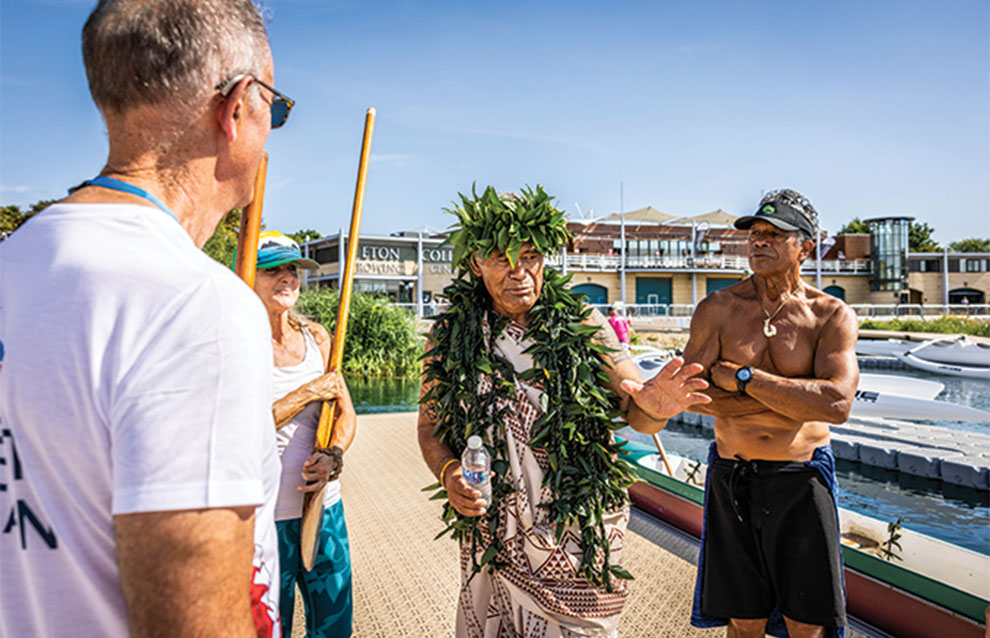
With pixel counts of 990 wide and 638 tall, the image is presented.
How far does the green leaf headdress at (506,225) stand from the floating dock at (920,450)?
23.4 feet

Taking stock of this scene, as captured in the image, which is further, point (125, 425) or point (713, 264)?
point (713, 264)

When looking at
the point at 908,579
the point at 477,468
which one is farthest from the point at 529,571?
the point at 908,579

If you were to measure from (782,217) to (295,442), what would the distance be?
232 centimetres

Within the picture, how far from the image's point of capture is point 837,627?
2.31m

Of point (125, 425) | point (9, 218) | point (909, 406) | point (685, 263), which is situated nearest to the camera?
point (125, 425)

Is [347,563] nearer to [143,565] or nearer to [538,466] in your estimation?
[538,466]

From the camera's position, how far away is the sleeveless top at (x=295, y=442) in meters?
2.34

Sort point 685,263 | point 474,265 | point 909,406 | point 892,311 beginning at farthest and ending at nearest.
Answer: point 685,263 → point 892,311 → point 909,406 → point 474,265

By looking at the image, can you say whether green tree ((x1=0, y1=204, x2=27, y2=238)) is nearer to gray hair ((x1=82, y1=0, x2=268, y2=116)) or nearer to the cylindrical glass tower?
gray hair ((x1=82, y1=0, x2=268, y2=116))

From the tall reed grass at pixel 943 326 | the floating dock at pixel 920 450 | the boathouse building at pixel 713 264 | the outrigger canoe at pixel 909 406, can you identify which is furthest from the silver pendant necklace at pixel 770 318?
the boathouse building at pixel 713 264

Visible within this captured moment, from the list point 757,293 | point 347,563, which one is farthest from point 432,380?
point 757,293

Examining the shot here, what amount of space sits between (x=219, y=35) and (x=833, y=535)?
2.66 m

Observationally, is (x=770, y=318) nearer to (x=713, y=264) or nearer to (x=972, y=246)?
(x=713, y=264)

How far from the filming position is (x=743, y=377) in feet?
8.17
